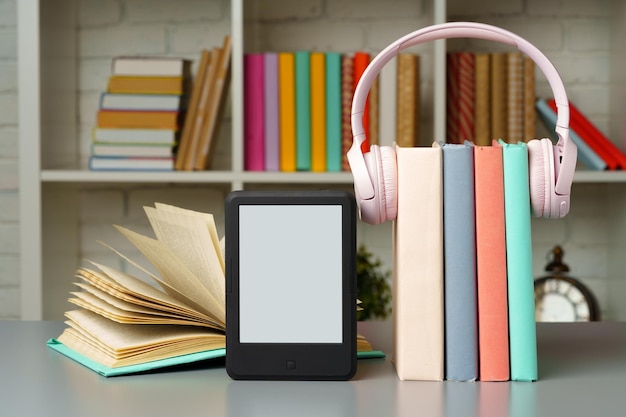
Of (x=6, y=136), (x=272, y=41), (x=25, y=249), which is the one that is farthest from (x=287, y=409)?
(x=6, y=136)

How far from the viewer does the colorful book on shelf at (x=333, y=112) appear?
2.03m


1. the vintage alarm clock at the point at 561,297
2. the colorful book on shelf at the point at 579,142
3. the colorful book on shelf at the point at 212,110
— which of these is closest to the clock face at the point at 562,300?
the vintage alarm clock at the point at 561,297

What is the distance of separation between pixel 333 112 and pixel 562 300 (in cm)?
74

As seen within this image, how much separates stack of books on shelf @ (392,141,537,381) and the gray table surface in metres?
0.02

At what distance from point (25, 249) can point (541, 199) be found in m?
1.59

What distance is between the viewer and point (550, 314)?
2090 mm

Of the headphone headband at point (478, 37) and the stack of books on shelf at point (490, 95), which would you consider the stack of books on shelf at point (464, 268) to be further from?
the stack of books on shelf at point (490, 95)

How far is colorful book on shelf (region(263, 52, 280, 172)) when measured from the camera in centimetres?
203

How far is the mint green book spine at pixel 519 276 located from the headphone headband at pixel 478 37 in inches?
1.5

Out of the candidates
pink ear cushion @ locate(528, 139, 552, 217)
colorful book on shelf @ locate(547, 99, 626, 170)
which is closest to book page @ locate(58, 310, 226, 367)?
pink ear cushion @ locate(528, 139, 552, 217)

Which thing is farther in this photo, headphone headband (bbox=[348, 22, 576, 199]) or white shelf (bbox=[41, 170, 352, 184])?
white shelf (bbox=[41, 170, 352, 184])

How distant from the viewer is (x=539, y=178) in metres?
0.71

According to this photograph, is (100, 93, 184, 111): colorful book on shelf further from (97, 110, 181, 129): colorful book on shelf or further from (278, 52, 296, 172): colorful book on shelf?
(278, 52, 296, 172): colorful book on shelf

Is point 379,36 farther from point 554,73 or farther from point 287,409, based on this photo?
point 287,409
